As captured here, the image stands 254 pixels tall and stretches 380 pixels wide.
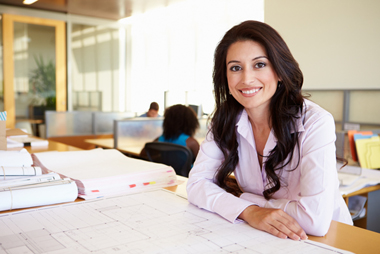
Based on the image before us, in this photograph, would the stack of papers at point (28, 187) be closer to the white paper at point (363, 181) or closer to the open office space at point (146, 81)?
the open office space at point (146, 81)

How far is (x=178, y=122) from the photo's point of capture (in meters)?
3.24

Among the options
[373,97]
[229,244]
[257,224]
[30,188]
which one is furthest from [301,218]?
[373,97]

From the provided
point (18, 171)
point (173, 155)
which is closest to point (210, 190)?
point (18, 171)

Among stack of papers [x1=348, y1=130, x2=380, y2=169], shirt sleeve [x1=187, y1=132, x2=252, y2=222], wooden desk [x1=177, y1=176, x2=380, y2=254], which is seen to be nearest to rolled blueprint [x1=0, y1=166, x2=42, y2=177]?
shirt sleeve [x1=187, y1=132, x2=252, y2=222]

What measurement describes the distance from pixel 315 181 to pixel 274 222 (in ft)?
0.71

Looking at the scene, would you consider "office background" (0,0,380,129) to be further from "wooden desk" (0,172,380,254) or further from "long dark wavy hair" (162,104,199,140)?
"wooden desk" (0,172,380,254)

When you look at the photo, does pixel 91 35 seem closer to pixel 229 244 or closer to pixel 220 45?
pixel 220 45

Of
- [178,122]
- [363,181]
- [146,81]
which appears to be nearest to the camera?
[363,181]

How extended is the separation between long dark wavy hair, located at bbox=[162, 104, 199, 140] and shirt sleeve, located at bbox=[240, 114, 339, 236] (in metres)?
2.10

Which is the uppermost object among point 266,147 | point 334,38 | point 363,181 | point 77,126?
point 334,38

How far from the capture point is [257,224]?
3.16 feet

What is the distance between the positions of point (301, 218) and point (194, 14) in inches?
253

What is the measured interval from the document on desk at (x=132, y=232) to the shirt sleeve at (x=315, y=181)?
0.15 meters

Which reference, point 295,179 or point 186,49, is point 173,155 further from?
point 186,49
